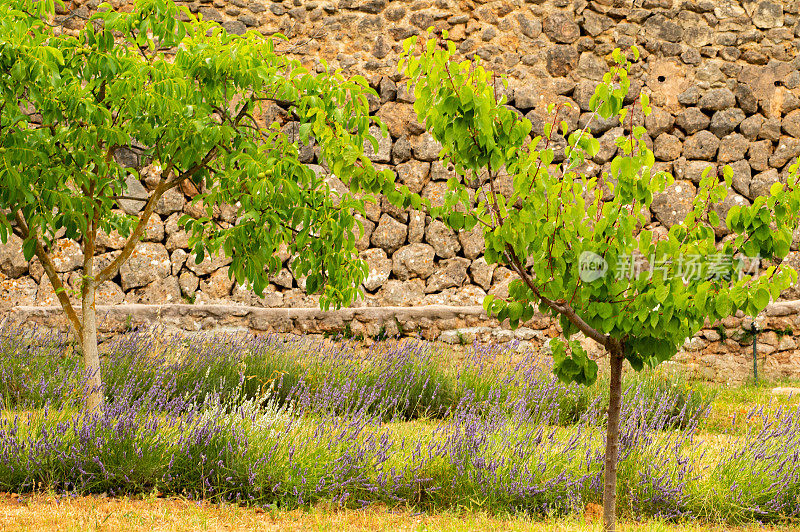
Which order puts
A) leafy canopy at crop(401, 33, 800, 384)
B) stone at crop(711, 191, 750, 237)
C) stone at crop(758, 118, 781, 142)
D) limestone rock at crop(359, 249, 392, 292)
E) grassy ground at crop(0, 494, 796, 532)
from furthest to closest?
stone at crop(758, 118, 781, 142), stone at crop(711, 191, 750, 237), limestone rock at crop(359, 249, 392, 292), grassy ground at crop(0, 494, 796, 532), leafy canopy at crop(401, 33, 800, 384)

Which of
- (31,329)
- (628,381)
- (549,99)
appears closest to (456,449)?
(628,381)

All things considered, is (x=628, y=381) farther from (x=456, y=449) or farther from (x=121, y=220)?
(x=121, y=220)

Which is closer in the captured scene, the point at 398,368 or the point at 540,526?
the point at 540,526

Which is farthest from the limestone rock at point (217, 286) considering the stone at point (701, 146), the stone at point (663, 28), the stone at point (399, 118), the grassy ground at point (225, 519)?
the stone at point (663, 28)

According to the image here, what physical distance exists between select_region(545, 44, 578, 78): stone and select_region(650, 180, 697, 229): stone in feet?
5.36

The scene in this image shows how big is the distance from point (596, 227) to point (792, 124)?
19.8ft

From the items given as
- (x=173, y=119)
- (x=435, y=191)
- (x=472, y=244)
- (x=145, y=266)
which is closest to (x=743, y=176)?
(x=472, y=244)

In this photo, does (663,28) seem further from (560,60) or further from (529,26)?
(529,26)

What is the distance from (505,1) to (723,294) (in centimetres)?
579

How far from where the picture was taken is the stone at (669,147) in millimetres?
6996

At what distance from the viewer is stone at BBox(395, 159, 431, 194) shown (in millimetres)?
6883

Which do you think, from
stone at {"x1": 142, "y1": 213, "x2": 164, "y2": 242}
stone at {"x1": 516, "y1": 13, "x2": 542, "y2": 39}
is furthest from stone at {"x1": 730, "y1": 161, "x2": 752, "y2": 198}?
stone at {"x1": 142, "y1": 213, "x2": 164, "y2": 242}

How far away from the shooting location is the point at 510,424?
3.73 meters

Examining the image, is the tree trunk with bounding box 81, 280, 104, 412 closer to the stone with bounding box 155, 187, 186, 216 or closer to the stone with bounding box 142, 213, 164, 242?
the stone with bounding box 142, 213, 164, 242
